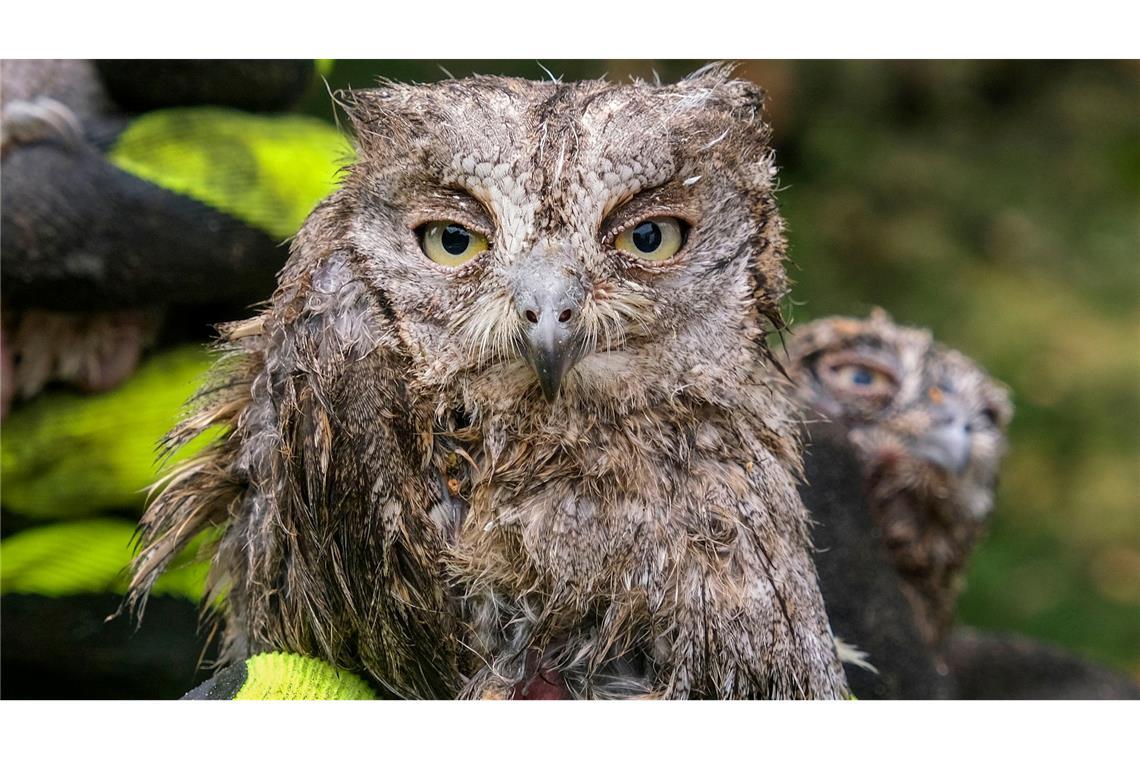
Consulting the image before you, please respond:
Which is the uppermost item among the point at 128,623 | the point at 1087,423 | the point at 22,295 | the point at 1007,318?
the point at 1007,318

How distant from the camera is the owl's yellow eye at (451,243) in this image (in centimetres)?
156

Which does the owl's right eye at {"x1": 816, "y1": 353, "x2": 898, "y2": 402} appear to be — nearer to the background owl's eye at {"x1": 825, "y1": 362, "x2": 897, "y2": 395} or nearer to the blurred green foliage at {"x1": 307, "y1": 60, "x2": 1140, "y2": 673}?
the background owl's eye at {"x1": 825, "y1": 362, "x2": 897, "y2": 395}

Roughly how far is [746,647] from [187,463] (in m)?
0.96

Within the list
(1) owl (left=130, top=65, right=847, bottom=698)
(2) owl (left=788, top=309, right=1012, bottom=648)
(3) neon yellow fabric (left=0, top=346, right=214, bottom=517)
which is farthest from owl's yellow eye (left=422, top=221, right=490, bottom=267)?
(2) owl (left=788, top=309, right=1012, bottom=648)

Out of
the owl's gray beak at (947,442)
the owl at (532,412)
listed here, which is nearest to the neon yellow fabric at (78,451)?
the owl at (532,412)

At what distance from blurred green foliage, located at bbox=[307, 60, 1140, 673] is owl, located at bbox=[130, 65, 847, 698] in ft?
9.28

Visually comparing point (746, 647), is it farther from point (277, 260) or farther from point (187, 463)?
point (277, 260)

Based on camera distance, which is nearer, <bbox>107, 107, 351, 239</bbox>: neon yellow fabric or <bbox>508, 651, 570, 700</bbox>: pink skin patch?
<bbox>508, 651, 570, 700</bbox>: pink skin patch

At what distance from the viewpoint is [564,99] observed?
1616 mm

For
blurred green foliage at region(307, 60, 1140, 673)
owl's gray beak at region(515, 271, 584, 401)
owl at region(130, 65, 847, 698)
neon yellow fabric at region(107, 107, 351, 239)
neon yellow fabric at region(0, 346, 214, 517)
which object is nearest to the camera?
owl's gray beak at region(515, 271, 584, 401)

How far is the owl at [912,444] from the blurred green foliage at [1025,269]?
4.64 feet

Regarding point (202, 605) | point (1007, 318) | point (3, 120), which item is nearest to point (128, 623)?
point (202, 605)

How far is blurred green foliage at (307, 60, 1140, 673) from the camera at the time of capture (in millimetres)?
4590

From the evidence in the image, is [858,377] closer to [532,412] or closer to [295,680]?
[532,412]
